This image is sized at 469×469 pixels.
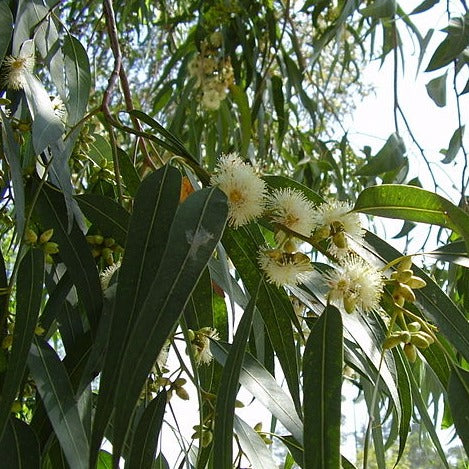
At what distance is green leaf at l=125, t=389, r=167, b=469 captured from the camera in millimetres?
718

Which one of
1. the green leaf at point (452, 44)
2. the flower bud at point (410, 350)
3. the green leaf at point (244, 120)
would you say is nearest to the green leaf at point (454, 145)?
the green leaf at point (452, 44)

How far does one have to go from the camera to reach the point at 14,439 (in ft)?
2.45

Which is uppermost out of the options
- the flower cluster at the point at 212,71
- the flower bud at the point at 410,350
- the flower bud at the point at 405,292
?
the flower cluster at the point at 212,71

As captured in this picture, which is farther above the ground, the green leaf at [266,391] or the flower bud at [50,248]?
the flower bud at [50,248]

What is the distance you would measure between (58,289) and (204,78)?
1236mm

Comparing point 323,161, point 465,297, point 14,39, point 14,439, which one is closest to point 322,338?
point 14,439

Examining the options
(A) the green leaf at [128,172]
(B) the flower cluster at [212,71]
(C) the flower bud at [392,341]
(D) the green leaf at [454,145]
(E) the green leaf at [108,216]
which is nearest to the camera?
(C) the flower bud at [392,341]

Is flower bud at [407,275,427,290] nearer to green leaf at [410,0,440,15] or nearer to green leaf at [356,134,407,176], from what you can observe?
green leaf at [356,134,407,176]

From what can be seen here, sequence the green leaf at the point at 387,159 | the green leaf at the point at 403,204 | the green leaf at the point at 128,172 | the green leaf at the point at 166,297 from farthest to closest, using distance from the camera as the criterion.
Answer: the green leaf at the point at 387,159 → the green leaf at the point at 128,172 → the green leaf at the point at 403,204 → the green leaf at the point at 166,297

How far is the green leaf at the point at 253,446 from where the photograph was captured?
0.81 m

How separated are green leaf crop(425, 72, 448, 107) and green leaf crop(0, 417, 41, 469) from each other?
3.49 ft

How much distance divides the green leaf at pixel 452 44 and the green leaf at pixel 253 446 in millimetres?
842

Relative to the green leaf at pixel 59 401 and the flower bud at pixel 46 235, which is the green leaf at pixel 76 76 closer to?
the flower bud at pixel 46 235

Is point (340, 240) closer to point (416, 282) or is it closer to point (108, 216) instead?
point (416, 282)
